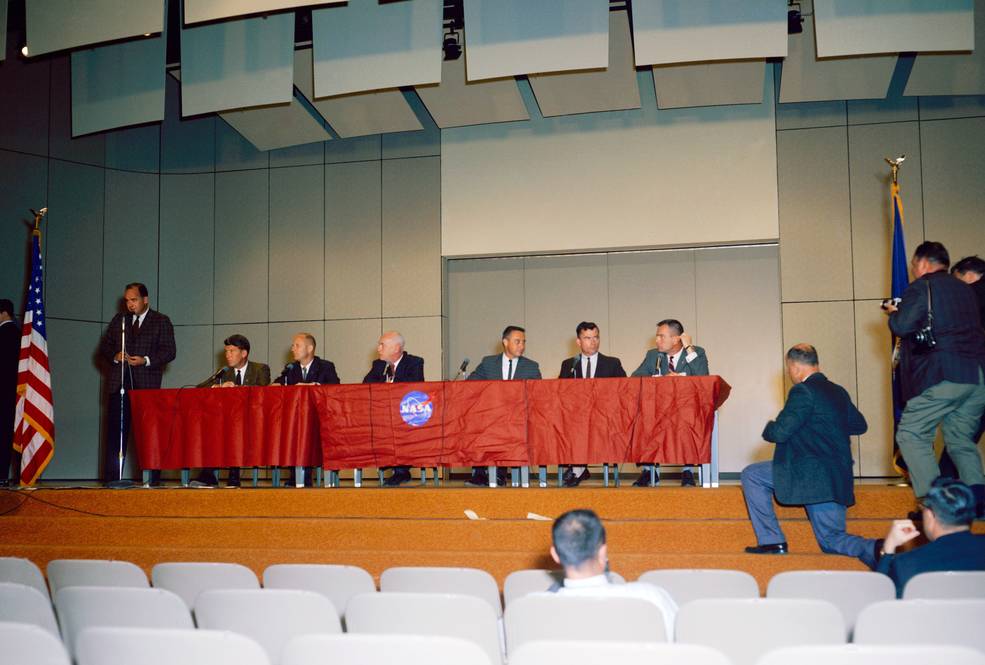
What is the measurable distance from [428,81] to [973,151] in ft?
18.0

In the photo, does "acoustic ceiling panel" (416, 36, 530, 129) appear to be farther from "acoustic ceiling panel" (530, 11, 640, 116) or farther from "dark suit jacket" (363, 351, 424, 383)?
"dark suit jacket" (363, 351, 424, 383)

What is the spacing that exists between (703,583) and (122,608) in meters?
1.98

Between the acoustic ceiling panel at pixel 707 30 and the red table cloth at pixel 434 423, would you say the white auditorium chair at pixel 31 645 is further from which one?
the acoustic ceiling panel at pixel 707 30

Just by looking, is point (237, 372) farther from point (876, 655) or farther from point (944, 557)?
point (876, 655)

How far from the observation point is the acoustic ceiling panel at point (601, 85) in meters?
8.48

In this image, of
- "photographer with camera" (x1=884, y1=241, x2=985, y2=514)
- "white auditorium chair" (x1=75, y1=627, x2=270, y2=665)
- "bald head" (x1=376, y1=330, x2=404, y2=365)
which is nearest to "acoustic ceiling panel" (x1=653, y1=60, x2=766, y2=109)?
"bald head" (x1=376, y1=330, x2=404, y2=365)

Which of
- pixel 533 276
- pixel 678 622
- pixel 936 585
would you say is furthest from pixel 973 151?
pixel 678 622

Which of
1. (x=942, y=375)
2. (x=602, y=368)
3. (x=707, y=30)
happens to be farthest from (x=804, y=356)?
(x=707, y=30)

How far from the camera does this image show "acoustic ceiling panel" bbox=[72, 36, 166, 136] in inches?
333

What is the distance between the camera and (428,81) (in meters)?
7.86

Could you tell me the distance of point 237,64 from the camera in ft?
27.1

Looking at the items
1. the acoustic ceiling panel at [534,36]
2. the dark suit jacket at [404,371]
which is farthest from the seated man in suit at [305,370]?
the acoustic ceiling panel at [534,36]

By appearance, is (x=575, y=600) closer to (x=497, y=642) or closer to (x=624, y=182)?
(x=497, y=642)

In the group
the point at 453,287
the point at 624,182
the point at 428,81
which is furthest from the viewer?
the point at 453,287
